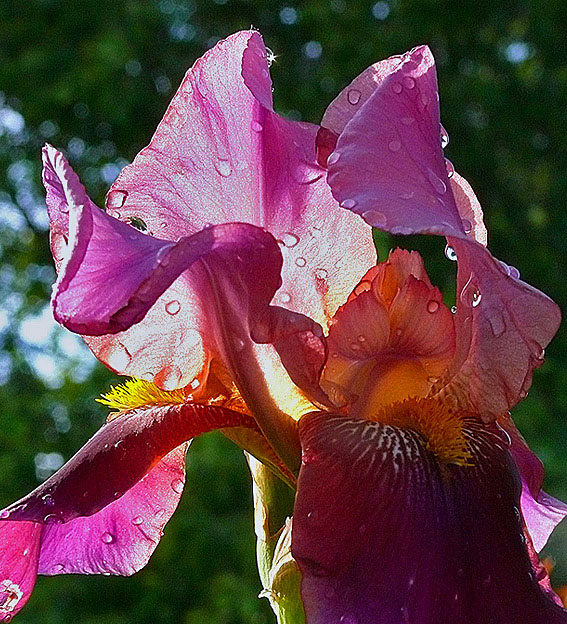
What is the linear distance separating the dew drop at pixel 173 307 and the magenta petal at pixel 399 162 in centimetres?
18

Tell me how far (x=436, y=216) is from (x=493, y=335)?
0.14m

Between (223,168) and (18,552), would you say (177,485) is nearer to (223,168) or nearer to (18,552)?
(18,552)

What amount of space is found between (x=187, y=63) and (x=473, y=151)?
1.64m

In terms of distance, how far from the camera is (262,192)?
86 centimetres

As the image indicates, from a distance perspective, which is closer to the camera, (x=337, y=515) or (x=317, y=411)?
(x=337, y=515)

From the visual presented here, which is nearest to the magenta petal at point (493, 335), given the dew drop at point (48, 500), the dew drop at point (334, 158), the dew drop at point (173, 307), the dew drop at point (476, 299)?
the dew drop at point (476, 299)

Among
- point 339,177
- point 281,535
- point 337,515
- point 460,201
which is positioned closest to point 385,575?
point 337,515

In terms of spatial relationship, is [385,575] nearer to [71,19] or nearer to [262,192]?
[262,192]

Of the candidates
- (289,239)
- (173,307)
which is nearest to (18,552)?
(173,307)

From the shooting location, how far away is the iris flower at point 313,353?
696 mm

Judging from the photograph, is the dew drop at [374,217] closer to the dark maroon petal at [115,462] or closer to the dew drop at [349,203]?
the dew drop at [349,203]

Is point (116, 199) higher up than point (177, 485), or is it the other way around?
point (116, 199)

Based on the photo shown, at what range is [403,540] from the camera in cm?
69

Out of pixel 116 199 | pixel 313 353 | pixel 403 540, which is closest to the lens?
pixel 403 540
